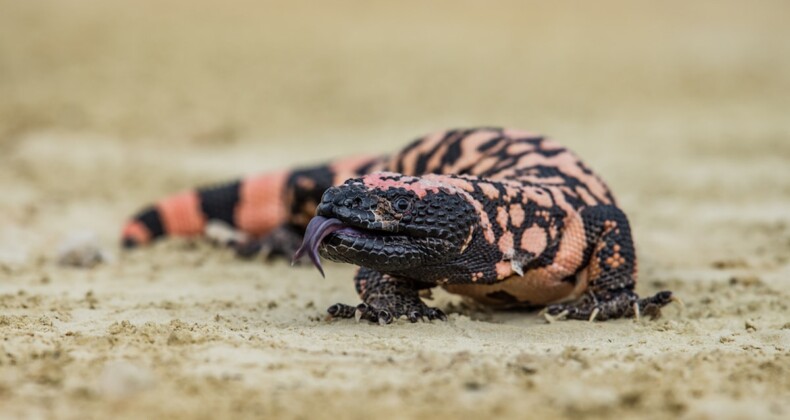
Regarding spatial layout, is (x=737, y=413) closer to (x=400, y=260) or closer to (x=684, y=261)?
(x=400, y=260)

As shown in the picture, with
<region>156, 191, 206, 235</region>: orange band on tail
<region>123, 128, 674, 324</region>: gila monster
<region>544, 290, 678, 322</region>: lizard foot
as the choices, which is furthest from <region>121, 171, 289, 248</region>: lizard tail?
<region>544, 290, 678, 322</region>: lizard foot

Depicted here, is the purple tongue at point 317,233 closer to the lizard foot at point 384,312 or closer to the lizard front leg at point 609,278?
the lizard foot at point 384,312

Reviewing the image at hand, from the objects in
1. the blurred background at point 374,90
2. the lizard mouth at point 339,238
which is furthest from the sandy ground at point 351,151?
the lizard mouth at point 339,238

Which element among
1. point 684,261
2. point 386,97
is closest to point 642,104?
point 386,97

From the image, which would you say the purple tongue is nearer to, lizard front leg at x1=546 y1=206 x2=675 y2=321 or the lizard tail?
lizard front leg at x1=546 y1=206 x2=675 y2=321

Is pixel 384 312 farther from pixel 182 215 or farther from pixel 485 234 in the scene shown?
pixel 182 215

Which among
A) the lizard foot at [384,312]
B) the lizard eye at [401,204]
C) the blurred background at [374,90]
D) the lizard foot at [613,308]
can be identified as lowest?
the lizard foot at [384,312]

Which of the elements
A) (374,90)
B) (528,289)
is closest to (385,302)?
(528,289)
